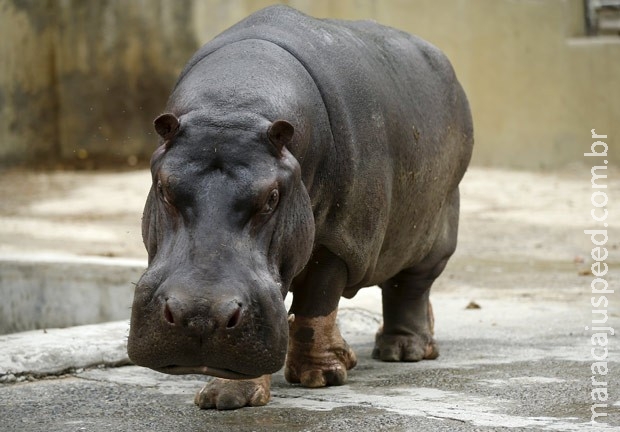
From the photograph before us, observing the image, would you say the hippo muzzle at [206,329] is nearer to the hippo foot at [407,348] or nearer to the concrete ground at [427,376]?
the concrete ground at [427,376]

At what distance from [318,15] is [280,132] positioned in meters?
10.9

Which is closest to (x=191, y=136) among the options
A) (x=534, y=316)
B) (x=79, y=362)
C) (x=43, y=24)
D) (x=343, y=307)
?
(x=79, y=362)

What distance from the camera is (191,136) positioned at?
4.16 m

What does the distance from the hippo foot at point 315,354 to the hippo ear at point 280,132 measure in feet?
3.38

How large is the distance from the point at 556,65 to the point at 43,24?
20.4ft

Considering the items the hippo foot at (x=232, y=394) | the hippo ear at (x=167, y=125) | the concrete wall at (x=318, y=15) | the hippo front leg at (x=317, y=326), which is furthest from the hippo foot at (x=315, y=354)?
the concrete wall at (x=318, y=15)

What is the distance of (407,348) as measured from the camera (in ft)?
18.7

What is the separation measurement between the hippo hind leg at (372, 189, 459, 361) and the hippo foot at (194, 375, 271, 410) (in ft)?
4.01

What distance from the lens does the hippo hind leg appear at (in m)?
5.71

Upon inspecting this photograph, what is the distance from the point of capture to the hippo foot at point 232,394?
179 inches

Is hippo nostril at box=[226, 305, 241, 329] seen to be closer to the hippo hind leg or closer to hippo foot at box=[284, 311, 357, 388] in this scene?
hippo foot at box=[284, 311, 357, 388]

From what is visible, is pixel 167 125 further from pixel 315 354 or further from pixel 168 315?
pixel 315 354

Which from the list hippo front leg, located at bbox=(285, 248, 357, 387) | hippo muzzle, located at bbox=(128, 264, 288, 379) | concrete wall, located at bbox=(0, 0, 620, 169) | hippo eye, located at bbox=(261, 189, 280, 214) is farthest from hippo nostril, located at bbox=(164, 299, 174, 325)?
concrete wall, located at bbox=(0, 0, 620, 169)

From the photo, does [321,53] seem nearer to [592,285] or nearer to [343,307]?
[343,307]
